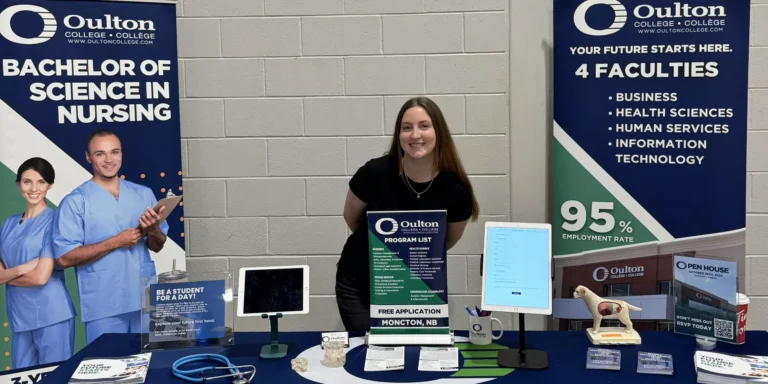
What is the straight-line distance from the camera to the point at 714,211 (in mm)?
3049

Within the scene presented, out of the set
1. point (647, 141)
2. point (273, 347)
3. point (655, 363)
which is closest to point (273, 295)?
point (273, 347)

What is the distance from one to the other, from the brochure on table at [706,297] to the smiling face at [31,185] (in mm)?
2589

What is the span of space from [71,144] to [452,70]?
1.82 metres

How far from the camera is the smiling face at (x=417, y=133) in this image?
263 cm

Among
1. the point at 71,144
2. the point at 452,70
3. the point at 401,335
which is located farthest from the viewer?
the point at 452,70

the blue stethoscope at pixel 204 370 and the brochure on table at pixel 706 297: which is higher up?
the brochure on table at pixel 706 297

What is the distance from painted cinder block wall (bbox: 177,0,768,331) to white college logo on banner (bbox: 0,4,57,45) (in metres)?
0.66

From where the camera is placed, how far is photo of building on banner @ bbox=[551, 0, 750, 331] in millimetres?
3008

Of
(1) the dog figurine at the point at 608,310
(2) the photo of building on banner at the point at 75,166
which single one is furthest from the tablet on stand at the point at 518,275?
(2) the photo of building on banner at the point at 75,166

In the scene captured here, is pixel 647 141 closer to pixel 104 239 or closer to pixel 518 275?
pixel 518 275

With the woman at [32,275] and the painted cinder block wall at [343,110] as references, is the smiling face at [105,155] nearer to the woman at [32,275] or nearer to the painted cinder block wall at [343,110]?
the woman at [32,275]

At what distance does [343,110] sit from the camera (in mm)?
3477

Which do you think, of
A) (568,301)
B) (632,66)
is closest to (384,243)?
(568,301)

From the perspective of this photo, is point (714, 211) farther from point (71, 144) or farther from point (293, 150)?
point (71, 144)
